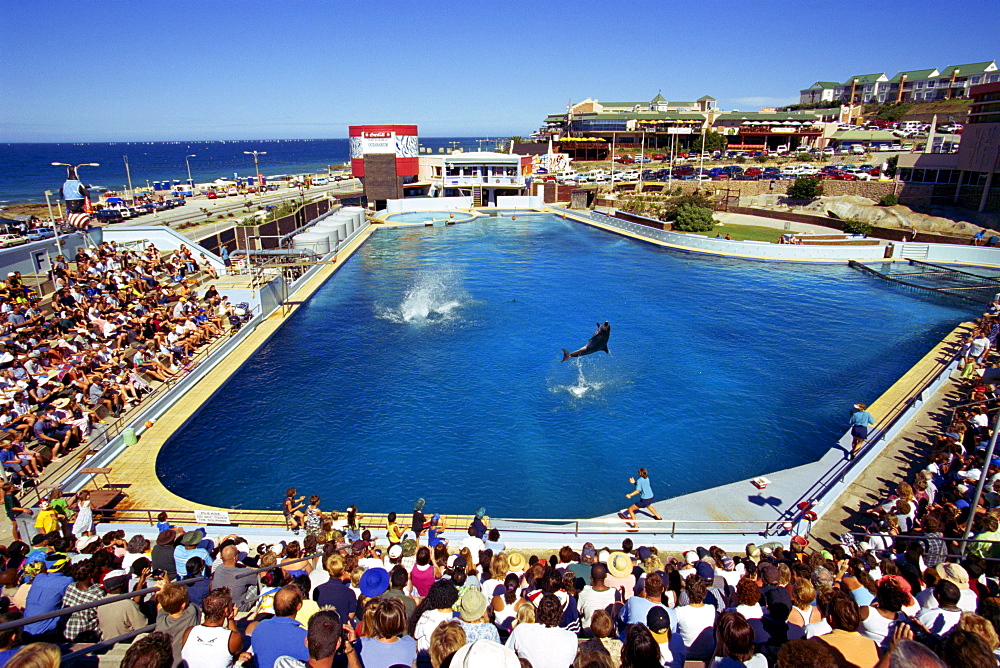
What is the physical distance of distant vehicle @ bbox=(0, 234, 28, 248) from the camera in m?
26.3

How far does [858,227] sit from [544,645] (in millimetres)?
49965

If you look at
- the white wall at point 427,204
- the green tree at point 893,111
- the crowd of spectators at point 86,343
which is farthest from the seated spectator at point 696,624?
the green tree at point 893,111

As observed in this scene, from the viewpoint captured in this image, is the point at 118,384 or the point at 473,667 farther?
the point at 118,384

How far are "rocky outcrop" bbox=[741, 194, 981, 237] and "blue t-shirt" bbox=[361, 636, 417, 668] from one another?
5114 cm

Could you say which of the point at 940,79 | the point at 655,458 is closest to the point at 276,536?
the point at 655,458

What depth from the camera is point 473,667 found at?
14.0ft

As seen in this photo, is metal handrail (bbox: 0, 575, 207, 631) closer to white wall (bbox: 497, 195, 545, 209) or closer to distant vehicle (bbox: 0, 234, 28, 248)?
distant vehicle (bbox: 0, 234, 28, 248)

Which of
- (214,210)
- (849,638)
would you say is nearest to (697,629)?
(849,638)

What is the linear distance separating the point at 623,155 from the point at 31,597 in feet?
355

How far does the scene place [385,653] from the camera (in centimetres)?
495

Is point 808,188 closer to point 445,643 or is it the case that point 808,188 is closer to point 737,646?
point 737,646

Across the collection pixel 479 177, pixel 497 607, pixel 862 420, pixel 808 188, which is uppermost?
pixel 479 177

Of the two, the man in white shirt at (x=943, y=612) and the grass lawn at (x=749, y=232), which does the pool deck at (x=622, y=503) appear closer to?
the man in white shirt at (x=943, y=612)

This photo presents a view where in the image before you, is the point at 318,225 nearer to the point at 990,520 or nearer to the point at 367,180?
the point at 367,180
